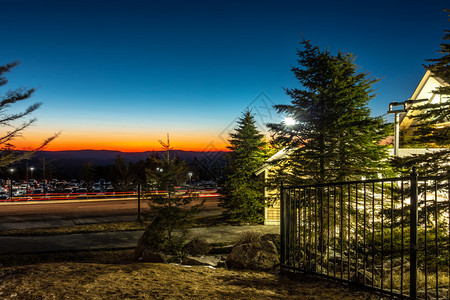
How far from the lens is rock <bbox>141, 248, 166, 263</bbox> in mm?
6785

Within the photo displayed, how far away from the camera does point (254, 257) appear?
6.18m

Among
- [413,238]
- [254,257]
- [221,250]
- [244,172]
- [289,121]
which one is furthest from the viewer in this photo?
[244,172]

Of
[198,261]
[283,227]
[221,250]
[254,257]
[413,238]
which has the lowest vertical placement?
[221,250]

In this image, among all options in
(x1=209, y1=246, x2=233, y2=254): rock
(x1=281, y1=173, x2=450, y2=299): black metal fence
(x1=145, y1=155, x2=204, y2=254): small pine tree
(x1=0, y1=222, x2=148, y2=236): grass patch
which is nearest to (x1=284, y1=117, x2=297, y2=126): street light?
(x1=281, y1=173, x2=450, y2=299): black metal fence

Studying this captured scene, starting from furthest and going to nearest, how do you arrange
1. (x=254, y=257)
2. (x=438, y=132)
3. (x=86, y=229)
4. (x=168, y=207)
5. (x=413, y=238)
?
1. (x=86, y=229)
2. (x=168, y=207)
3. (x=254, y=257)
4. (x=438, y=132)
5. (x=413, y=238)

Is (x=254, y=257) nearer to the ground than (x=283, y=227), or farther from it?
nearer to the ground

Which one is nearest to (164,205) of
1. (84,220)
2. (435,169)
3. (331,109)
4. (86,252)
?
(86,252)

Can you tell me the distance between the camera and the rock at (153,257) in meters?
6.79

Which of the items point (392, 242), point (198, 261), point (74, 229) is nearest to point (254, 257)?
point (198, 261)

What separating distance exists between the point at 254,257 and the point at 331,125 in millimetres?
4318

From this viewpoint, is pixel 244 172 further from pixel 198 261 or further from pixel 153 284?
pixel 153 284

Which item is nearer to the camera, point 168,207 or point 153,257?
point 153,257

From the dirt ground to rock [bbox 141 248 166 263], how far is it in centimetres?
115

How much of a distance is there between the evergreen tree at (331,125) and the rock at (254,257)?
2.83m
